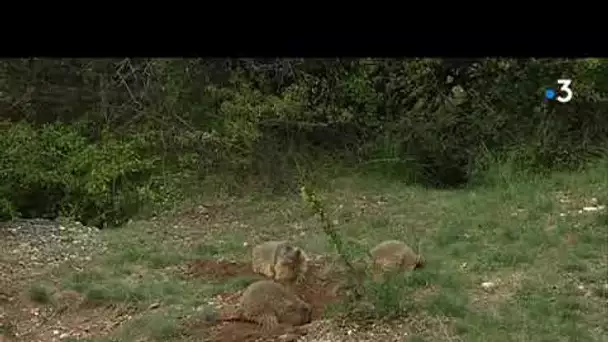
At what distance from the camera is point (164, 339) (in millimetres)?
4422

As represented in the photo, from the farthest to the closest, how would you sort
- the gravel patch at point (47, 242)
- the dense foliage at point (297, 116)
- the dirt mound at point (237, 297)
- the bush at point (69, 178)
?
the dense foliage at point (297, 116), the bush at point (69, 178), the gravel patch at point (47, 242), the dirt mound at point (237, 297)

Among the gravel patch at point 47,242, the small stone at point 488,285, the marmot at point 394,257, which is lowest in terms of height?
the gravel patch at point 47,242

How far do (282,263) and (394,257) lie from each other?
2.00 ft

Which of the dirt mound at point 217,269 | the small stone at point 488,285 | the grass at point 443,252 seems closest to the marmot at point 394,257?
the grass at point 443,252

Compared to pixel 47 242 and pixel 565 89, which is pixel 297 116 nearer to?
pixel 565 89

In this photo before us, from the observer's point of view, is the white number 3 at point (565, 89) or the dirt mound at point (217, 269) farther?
the white number 3 at point (565, 89)

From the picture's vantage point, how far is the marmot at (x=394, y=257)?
16.4 feet

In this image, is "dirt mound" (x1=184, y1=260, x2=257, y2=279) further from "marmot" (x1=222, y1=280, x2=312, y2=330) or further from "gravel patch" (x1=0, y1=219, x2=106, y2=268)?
"gravel patch" (x1=0, y1=219, x2=106, y2=268)

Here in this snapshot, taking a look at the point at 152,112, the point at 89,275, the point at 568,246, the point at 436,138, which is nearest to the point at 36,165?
the point at 152,112

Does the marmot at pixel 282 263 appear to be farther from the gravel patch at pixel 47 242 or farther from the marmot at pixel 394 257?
the gravel patch at pixel 47 242

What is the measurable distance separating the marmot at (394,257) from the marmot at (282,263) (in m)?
0.40

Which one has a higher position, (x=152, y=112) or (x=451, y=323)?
(x=152, y=112)
